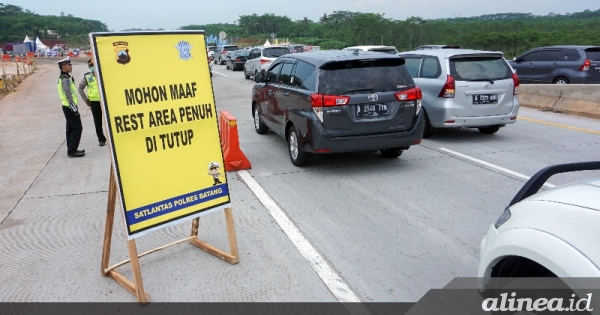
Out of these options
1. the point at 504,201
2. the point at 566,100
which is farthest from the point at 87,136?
the point at 566,100

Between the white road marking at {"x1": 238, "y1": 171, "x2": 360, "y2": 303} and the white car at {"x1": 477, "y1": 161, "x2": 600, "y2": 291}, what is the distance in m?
1.35

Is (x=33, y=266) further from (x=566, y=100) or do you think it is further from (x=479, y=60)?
(x=566, y=100)

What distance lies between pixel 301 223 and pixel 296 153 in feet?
8.22

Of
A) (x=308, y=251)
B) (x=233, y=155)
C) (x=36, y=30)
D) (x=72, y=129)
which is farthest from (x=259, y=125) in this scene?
(x=36, y=30)

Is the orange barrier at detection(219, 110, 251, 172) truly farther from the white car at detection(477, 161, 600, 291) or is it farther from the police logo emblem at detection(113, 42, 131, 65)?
the white car at detection(477, 161, 600, 291)

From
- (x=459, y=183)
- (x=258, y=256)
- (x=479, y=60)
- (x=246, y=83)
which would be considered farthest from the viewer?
(x=246, y=83)

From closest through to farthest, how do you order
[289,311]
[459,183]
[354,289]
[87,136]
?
[289,311]
[354,289]
[459,183]
[87,136]

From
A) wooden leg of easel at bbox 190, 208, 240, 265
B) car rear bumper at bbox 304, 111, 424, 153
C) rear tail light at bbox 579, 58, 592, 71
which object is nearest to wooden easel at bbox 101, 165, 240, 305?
wooden leg of easel at bbox 190, 208, 240, 265

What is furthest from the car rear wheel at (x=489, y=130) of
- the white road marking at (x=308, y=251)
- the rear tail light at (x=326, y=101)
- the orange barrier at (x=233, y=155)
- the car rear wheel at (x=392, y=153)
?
the white road marking at (x=308, y=251)

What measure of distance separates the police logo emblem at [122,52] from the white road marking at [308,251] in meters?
2.37

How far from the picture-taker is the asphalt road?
4.31 meters

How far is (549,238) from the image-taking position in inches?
96.5

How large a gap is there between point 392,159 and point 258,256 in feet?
13.9

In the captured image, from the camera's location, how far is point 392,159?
850cm
